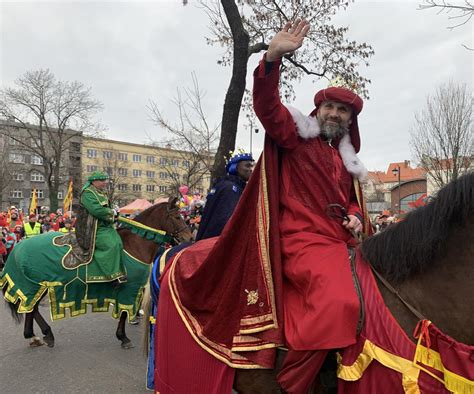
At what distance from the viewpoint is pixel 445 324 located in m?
1.76

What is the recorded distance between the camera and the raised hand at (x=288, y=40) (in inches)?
76.8

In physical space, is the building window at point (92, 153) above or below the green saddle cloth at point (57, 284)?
above

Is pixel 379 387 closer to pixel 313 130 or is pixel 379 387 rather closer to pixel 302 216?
pixel 302 216

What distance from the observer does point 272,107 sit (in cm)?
212

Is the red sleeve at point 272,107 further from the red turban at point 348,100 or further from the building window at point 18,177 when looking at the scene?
the building window at point 18,177

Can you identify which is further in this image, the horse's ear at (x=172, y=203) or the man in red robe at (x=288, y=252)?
the horse's ear at (x=172, y=203)

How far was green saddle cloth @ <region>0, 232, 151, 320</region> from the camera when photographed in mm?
5559

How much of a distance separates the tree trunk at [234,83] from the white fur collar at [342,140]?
234 inches

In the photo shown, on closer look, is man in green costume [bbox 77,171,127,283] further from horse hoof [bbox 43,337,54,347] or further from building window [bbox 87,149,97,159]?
building window [bbox 87,149,97,159]

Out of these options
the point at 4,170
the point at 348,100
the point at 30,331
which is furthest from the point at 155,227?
the point at 4,170

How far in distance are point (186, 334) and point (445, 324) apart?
5.09 feet

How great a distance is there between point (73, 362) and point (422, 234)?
486cm

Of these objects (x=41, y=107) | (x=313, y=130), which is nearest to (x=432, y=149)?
(x=313, y=130)

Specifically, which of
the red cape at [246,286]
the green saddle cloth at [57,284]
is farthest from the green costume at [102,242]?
the red cape at [246,286]
